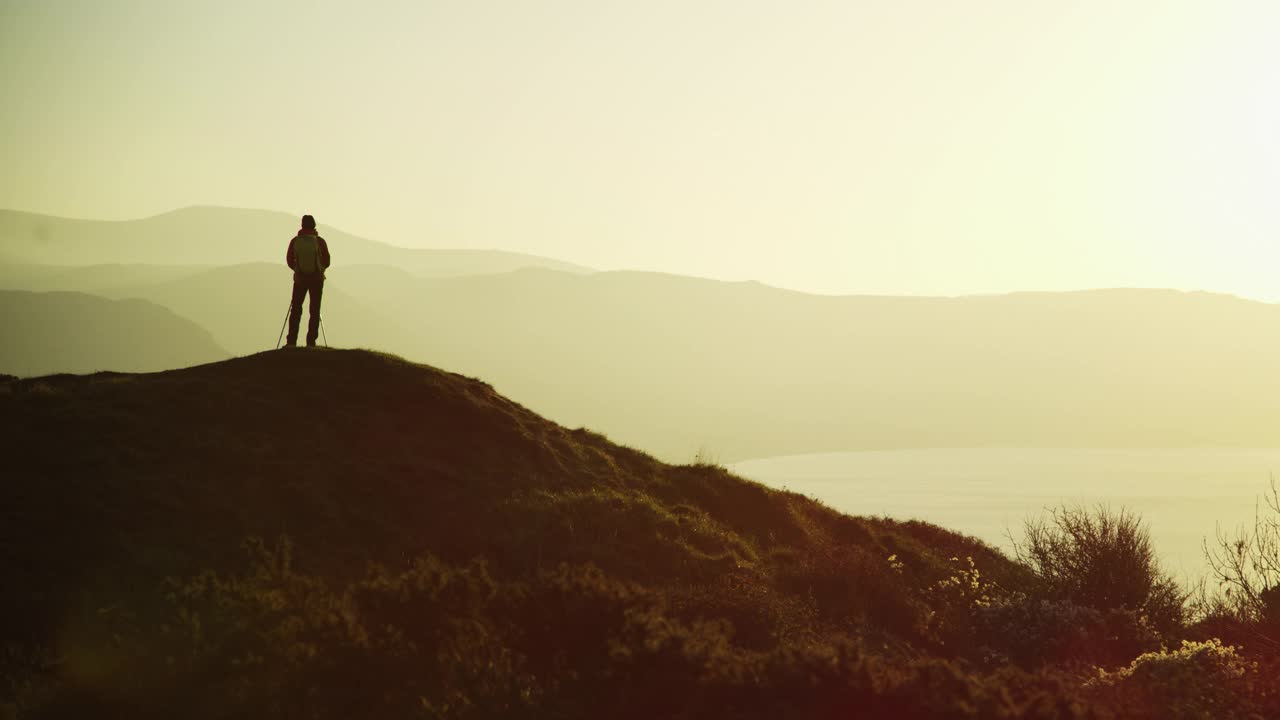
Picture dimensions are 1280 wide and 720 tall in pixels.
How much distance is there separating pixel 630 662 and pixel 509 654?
1383mm

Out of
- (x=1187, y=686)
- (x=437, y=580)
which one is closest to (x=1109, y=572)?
(x=1187, y=686)

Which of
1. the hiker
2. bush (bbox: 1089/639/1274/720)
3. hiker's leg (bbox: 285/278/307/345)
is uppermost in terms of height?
the hiker

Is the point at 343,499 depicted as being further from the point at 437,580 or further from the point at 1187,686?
the point at 1187,686

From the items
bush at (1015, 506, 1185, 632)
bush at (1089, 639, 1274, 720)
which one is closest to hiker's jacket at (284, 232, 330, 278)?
bush at (1089, 639, 1274, 720)

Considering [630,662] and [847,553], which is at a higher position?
[630,662]

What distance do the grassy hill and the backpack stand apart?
262 centimetres

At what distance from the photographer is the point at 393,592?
10.6 m

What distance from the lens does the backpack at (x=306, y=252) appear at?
69.2 ft

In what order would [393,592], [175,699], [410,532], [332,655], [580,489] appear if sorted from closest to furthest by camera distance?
1. [175,699]
2. [332,655]
3. [393,592]
4. [410,532]
5. [580,489]

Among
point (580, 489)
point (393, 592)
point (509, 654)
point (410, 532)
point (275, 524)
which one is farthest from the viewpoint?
point (580, 489)

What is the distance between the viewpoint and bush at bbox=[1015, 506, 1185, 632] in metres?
21.8

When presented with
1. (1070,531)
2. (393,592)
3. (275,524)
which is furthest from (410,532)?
(1070,531)

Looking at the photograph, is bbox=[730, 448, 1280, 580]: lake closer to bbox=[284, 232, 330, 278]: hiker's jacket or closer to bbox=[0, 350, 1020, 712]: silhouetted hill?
bbox=[0, 350, 1020, 712]: silhouetted hill

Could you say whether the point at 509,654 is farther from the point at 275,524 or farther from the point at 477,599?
the point at 275,524
